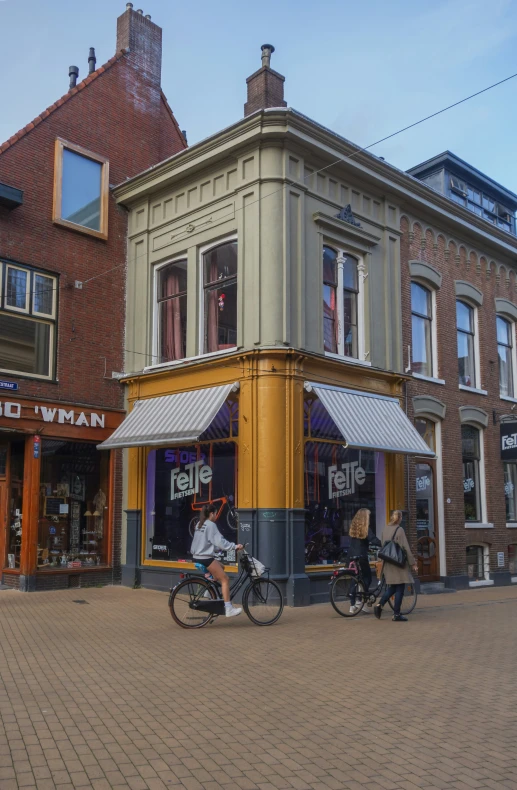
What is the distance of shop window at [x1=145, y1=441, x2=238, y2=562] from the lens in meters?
13.7

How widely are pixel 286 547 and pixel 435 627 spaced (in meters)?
2.84

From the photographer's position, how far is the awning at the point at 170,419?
13.1 metres

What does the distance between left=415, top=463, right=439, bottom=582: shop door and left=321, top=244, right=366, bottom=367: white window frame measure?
317cm

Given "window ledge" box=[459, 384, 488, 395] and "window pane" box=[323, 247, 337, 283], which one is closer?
"window pane" box=[323, 247, 337, 283]

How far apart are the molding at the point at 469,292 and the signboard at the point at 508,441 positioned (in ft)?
10.7

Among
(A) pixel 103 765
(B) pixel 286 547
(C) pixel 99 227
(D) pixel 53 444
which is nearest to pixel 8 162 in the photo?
(C) pixel 99 227

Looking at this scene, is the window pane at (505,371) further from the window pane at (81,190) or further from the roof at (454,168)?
the window pane at (81,190)

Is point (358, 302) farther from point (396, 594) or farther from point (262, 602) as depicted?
point (262, 602)

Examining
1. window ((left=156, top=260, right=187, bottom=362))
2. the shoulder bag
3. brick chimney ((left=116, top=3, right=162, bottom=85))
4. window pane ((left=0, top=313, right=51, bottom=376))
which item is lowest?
the shoulder bag

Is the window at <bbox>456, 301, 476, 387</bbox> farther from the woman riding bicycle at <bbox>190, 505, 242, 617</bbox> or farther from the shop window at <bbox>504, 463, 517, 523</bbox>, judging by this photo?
the woman riding bicycle at <bbox>190, 505, 242, 617</bbox>

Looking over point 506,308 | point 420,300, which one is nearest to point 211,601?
point 420,300

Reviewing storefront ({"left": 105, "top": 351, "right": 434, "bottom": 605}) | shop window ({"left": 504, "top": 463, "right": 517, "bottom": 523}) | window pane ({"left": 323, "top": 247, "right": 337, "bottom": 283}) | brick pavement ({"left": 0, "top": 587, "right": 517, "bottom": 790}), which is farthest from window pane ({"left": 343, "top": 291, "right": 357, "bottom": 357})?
shop window ({"left": 504, "top": 463, "right": 517, "bottom": 523})

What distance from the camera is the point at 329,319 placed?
1466 cm

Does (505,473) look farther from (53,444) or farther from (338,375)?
(53,444)
